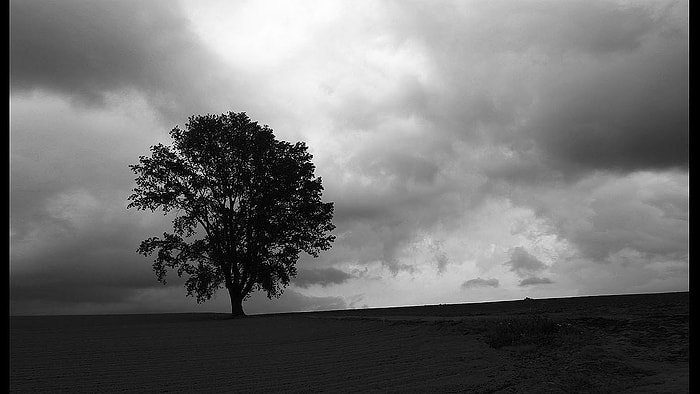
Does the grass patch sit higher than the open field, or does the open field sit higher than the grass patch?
the grass patch

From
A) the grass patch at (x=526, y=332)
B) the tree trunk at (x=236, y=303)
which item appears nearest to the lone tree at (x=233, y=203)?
the tree trunk at (x=236, y=303)

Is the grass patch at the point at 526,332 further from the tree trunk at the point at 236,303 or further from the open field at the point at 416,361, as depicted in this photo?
the tree trunk at the point at 236,303

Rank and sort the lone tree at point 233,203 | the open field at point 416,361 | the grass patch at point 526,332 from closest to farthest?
the open field at point 416,361 < the grass patch at point 526,332 < the lone tree at point 233,203

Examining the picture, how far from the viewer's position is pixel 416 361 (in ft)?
44.1

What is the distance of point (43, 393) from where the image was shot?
37.6 feet

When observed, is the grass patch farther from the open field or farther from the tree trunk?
the tree trunk

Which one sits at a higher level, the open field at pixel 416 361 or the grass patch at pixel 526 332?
the grass patch at pixel 526 332

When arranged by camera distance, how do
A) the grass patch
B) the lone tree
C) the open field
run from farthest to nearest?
the lone tree
the grass patch
the open field

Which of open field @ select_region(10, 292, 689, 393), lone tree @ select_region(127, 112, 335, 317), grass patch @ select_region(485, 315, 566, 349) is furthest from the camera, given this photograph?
lone tree @ select_region(127, 112, 335, 317)

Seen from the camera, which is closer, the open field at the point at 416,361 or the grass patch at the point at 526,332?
the open field at the point at 416,361

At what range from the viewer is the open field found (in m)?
10.5

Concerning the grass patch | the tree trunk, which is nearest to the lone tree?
the tree trunk

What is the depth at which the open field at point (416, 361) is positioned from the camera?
10.5 m
